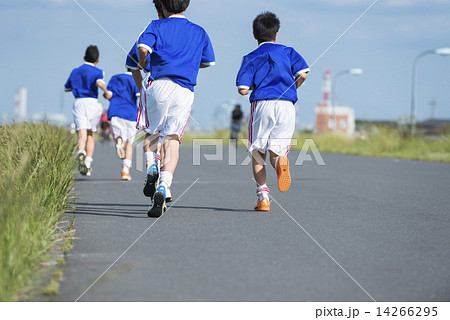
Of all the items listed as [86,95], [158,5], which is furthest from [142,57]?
[86,95]

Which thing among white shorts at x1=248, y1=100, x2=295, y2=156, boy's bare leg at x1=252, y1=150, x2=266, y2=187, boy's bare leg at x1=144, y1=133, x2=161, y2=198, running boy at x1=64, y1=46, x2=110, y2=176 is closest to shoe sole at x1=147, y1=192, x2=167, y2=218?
boy's bare leg at x1=144, y1=133, x2=161, y2=198

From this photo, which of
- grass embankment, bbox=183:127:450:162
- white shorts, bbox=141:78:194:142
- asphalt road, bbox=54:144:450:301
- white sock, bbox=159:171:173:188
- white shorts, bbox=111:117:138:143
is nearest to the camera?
asphalt road, bbox=54:144:450:301

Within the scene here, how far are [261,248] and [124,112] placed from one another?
6.92 meters

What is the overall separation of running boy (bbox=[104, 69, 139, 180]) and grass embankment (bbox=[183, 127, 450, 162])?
11698 mm

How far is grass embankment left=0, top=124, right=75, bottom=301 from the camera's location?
379 centimetres

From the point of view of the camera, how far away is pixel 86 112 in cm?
1215

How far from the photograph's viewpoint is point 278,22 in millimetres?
7715

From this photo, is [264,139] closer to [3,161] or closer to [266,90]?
[266,90]

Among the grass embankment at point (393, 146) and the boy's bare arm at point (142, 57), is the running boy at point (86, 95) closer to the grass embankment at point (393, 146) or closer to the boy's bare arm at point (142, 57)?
the boy's bare arm at point (142, 57)

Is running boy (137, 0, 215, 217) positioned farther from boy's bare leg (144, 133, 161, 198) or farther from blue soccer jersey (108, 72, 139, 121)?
blue soccer jersey (108, 72, 139, 121)

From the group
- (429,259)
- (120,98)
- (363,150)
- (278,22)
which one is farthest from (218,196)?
(363,150)

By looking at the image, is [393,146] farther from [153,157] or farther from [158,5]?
[158,5]

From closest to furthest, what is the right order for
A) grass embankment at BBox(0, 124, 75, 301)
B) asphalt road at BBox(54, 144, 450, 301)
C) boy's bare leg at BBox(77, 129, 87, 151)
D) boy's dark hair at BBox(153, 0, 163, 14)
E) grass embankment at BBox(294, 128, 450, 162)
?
grass embankment at BBox(0, 124, 75, 301) → asphalt road at BBox(54, 144, 450, 301) → boy's dark hair at BBox(153, 0, 163, 14) → boy's bare leg at BBox(77, 129, 87, 151) → grass embankment at BBox(294, 128, 450, 162)
